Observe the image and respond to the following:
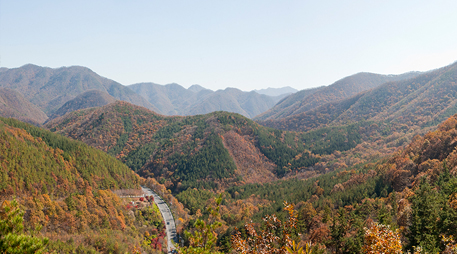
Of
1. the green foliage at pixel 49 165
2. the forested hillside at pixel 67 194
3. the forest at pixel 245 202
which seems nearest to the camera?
the forest at pixel 245 202

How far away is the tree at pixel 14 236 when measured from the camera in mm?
10828

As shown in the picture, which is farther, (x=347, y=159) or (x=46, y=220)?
(x=347, y=159)

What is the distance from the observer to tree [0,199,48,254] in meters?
10.8

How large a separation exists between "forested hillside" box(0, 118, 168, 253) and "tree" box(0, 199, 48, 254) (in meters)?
54.4

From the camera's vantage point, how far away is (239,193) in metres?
152

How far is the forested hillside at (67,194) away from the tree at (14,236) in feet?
179

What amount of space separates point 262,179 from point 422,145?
121582mm

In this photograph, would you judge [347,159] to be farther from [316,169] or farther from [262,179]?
[262,179]

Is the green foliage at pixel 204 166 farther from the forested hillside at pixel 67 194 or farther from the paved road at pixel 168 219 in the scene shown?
the forested hillside at pixel 67 194

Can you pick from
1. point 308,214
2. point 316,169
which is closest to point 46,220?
point 308,214

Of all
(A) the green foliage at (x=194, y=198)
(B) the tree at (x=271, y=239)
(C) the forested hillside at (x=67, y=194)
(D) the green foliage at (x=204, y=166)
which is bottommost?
(A) the green foliage at (x=194, y=198)

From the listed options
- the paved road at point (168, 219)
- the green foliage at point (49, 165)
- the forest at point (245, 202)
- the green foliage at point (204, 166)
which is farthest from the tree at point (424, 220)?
the green foliage at point (204, 166)

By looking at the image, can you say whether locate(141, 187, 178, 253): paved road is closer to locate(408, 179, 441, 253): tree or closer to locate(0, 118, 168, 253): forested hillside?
locate(0, 118, 168, 253): forested hillside

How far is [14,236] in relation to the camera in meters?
10.9
